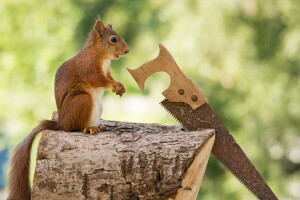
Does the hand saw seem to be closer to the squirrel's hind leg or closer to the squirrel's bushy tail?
the squirrel's hind leg

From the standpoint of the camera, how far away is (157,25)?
555 centimetres

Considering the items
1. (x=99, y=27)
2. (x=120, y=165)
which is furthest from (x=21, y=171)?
(x=99, y=27)

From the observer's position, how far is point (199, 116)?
78.4 inches

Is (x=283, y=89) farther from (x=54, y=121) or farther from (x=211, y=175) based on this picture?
(x=54, y=121)

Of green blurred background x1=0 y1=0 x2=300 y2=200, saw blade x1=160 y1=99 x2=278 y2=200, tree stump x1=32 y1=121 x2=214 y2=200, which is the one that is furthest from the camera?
green blurred background x1=0 y1=0 x2=300 y2=200

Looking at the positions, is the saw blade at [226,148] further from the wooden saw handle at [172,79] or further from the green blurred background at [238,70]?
the green blurred background at [238,70]

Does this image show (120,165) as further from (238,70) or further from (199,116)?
(238,70)

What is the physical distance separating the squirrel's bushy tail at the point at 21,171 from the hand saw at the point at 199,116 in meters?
0.44

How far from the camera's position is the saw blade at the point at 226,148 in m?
1.95

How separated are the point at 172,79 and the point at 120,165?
384 millimetres

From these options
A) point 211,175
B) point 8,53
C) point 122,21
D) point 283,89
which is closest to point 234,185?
point 211,175

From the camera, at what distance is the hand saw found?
195 centimetres

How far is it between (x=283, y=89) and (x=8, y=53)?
10.1 feet

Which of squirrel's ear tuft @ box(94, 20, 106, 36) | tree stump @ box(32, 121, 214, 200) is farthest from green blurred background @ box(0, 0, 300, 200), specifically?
tree stump @ box(32, 121, 214, 200)
